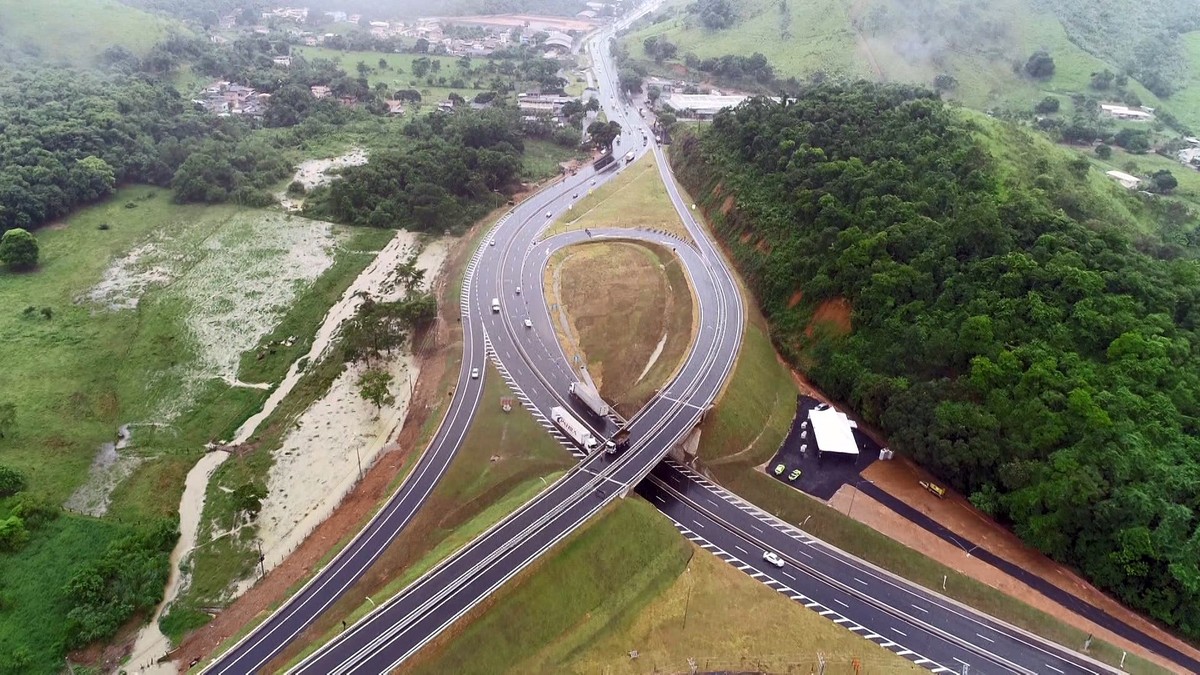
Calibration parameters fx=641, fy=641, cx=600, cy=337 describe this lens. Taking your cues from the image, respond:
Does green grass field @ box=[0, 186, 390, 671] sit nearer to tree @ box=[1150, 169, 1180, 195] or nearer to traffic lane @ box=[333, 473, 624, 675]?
traffic lane @ box=[333, 473, 624, 675]

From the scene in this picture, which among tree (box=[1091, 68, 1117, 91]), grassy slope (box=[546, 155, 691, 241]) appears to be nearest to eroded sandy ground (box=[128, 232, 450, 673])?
grassy slope (box=[546, 155, 691, 241])

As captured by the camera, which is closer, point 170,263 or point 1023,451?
point 1023,451

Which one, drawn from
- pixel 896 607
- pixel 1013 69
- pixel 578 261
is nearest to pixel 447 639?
pixel 896 607

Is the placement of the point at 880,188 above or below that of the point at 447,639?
above

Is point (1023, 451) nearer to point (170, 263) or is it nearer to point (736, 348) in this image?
point (736, 348)

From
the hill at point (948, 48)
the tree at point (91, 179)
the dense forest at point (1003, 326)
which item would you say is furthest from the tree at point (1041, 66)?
the tree at point (91, 179)

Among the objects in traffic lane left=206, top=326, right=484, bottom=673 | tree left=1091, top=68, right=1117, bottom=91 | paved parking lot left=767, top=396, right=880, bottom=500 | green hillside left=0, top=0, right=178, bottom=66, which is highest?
green hillside left=0, top=0, right=178, bottom=66

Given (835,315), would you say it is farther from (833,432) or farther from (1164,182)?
(1164,182)
